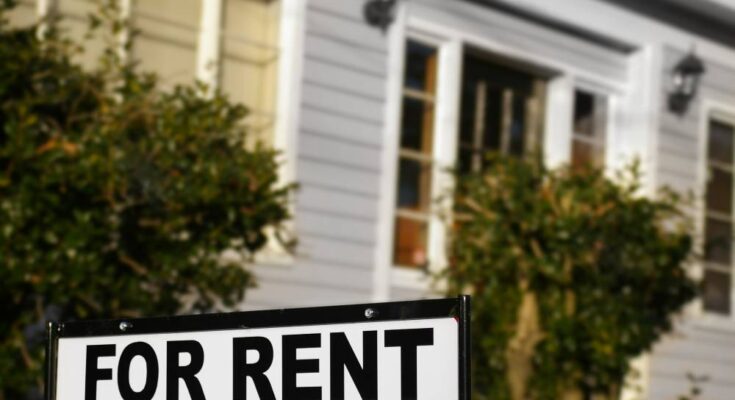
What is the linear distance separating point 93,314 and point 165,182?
786 millimetres

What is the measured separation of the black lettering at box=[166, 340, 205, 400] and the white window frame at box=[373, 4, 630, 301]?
24.5 ft

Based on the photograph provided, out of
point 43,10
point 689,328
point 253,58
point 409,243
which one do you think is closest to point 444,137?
point 409,243

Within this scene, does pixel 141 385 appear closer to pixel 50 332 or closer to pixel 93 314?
pixel 50 332

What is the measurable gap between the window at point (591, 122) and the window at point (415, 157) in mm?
2062

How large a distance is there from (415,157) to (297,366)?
26.8 feet

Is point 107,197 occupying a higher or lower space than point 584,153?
lower

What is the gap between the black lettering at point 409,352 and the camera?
2379mm

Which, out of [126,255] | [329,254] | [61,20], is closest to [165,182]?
[126,255]

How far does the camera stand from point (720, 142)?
13.4 metres

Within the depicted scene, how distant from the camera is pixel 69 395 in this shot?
2.79 m

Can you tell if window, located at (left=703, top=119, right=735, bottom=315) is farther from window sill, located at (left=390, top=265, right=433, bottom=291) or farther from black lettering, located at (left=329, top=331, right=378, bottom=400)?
black lettering, located at (left=329, top=331, right=378, bottom=400)

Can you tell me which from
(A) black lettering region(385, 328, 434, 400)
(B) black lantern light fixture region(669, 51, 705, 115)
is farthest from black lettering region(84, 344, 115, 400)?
(B) black lantern light fixture region(669, 51, 705, 115)

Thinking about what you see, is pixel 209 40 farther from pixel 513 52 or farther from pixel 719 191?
pixel 719 191

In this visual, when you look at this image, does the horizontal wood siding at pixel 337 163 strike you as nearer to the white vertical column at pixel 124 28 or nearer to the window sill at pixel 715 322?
the white vertical column at pixel 124 28
